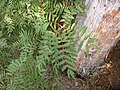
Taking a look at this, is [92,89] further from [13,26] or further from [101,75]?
[13,26]

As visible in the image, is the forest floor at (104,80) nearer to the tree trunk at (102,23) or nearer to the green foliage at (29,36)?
the green foliage at (29,36)

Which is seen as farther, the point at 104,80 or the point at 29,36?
the point at 104,80

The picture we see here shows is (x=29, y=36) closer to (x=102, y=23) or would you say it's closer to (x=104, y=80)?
(x=102, y=23)

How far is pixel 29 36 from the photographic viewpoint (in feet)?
5.86

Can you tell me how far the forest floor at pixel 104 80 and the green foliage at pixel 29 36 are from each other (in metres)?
0.13

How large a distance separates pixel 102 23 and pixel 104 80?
74cm

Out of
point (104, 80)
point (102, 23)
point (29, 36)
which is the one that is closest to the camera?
point (102, 23)

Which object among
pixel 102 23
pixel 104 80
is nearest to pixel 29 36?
pixel 102 23

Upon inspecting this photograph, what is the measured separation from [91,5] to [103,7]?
0.10 m

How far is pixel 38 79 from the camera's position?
174 centimetres

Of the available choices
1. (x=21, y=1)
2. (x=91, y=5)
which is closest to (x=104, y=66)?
(x=91, y=5)

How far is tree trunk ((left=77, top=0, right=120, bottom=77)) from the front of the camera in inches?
52.5

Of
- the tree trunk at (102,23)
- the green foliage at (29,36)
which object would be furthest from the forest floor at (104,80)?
the tree trunk at (102,23)

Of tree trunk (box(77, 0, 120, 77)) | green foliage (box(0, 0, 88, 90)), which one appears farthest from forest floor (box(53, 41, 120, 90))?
tree trunk (box(77, 0, 120, 77))
